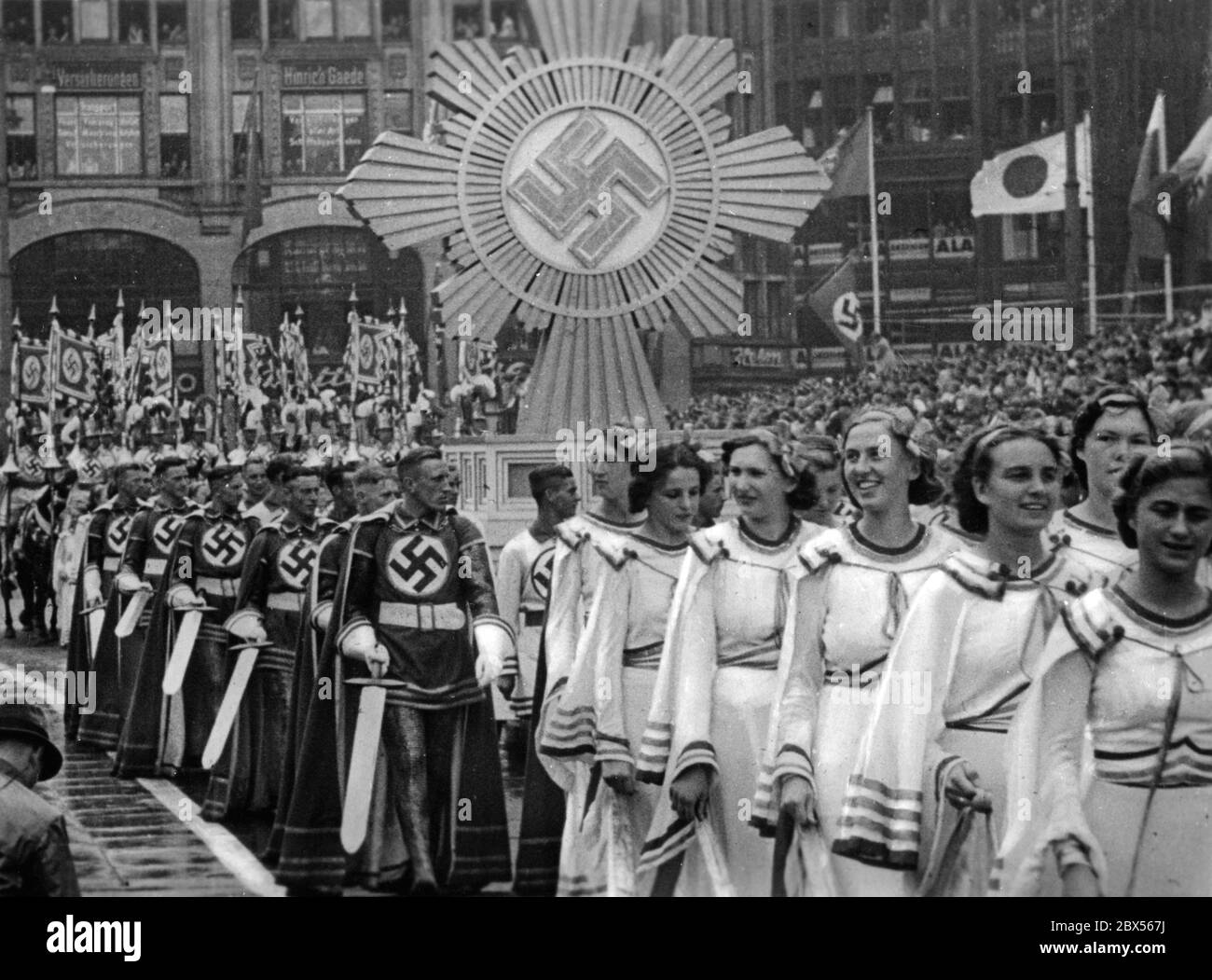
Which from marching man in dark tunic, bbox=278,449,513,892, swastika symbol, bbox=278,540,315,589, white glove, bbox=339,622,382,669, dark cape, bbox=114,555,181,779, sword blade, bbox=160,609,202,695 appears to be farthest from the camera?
dark cape, bbox=114,555,181,779

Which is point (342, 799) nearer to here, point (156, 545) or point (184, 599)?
point (184, 599)

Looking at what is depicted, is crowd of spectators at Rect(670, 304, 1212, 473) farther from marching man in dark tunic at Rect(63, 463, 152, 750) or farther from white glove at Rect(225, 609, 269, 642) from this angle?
marching man in dark tunic at Rect(63, 463, 152, 750)

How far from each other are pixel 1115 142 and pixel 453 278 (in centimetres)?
261

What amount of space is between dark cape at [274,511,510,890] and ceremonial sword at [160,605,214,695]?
185 cm

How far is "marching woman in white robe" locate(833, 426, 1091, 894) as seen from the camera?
484 centimetres

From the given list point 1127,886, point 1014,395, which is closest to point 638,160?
point 1014,395

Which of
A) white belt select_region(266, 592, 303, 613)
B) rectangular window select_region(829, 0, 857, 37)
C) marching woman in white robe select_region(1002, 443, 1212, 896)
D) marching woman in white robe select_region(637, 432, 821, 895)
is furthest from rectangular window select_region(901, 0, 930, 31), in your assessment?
marching woman in white robe select_region(1002, 443, 1212, 896)

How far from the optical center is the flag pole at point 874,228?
9922mm

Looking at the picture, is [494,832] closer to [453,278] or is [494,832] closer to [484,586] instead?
[484,586]

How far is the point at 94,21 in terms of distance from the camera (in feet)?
27.5

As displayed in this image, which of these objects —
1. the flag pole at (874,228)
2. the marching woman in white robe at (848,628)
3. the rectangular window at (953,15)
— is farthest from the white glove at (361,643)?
the rectangular window at (953,15)

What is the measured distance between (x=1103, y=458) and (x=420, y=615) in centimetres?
213

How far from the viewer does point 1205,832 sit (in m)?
4.46

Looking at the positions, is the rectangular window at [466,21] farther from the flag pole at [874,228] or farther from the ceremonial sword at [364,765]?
the ceremonial sword at [364,765]
